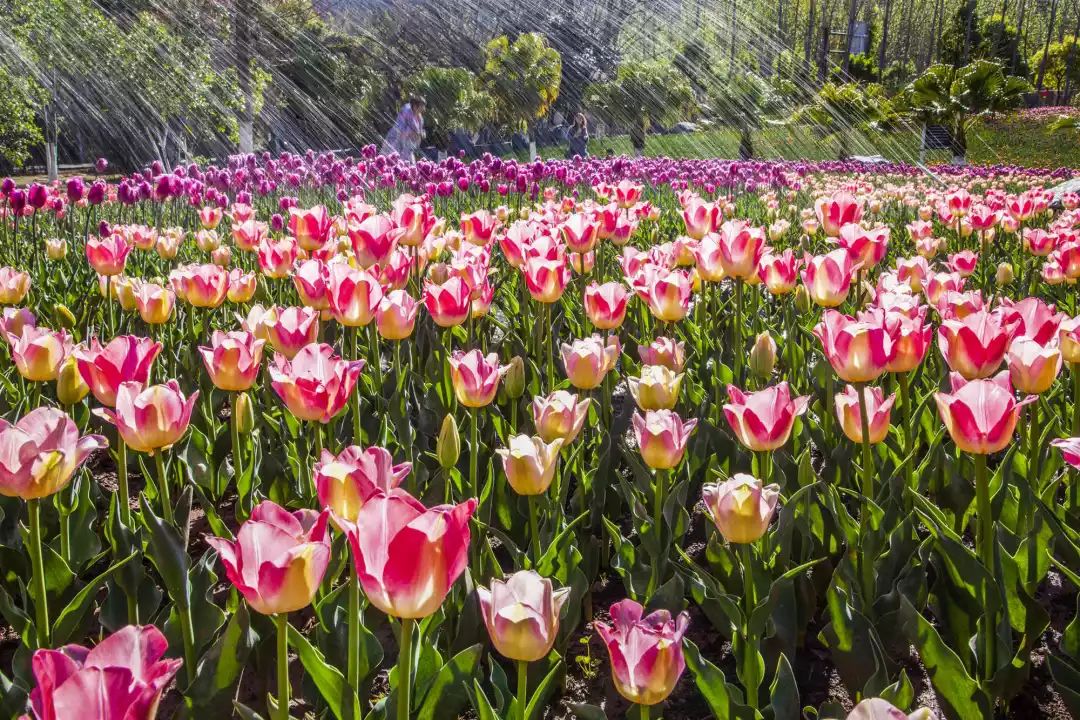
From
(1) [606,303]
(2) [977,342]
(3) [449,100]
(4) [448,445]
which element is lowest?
(3) [449,100]

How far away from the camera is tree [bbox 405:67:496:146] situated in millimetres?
34938

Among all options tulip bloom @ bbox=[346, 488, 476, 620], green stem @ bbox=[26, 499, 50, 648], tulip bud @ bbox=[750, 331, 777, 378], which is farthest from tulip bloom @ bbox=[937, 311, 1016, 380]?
green stem @ bbox=[26, 499, 50, 648]

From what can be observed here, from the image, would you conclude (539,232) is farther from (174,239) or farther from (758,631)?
(758,631)

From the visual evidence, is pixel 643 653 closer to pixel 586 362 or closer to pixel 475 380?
pixel 475 380

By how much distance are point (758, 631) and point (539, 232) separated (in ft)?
6.82

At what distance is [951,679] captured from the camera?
4.09 feet

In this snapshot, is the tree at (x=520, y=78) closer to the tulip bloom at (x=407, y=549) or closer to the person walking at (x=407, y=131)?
the person walking at (x=407, y=131)

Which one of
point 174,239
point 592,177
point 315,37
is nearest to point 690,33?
point 315,37

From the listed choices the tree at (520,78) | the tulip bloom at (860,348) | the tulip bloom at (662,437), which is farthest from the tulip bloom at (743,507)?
the tree at (520,78)

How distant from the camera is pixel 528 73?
37188 millimetres

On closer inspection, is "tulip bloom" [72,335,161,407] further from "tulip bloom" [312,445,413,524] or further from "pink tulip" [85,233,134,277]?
"pink tulip" [85,233,134,277]

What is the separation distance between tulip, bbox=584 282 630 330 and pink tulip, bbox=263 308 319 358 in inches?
29.8

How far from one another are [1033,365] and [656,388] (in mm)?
688

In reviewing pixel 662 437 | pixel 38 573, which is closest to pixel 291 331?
pixel 38 573
